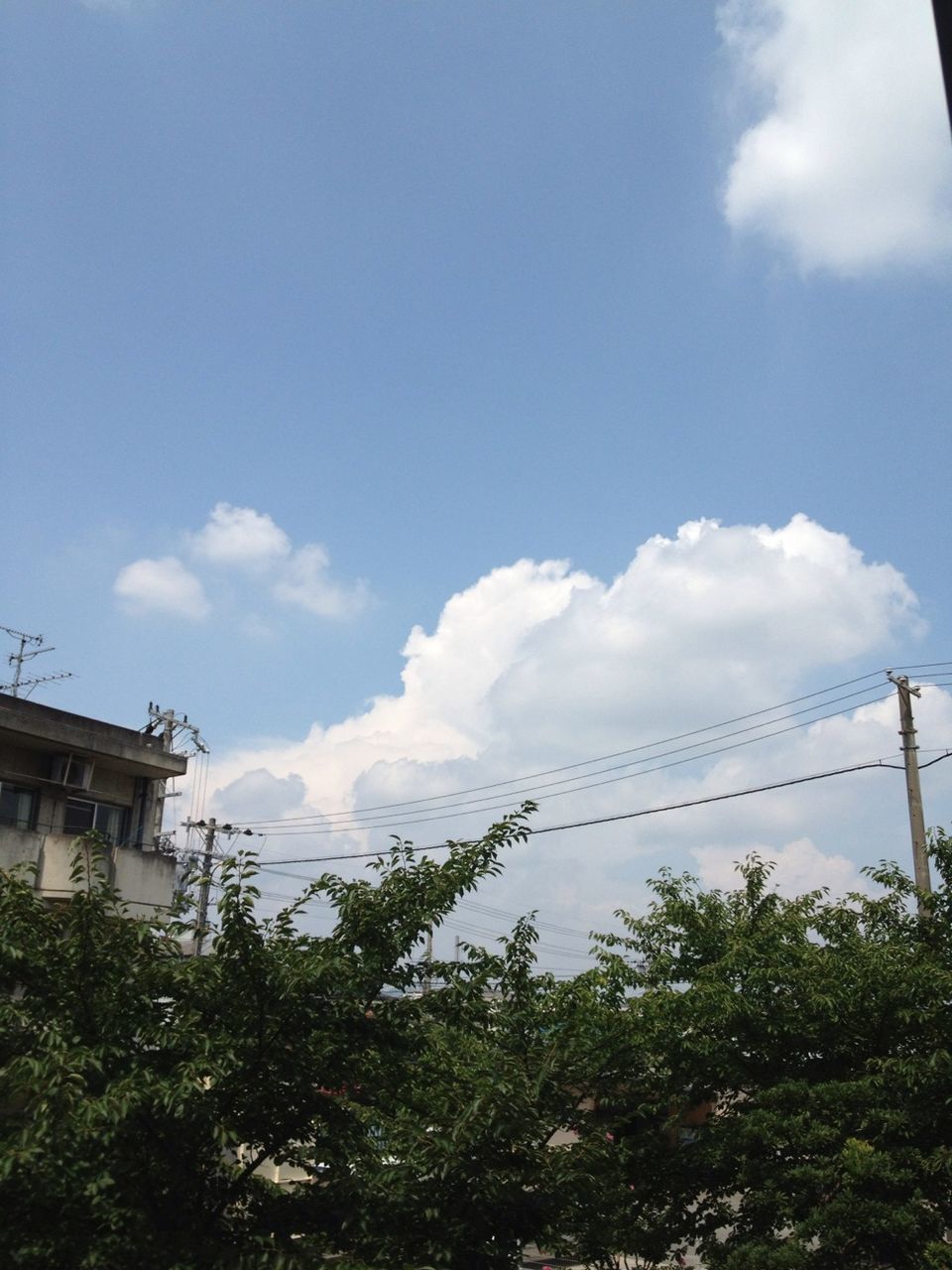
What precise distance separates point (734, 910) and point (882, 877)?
200 cm

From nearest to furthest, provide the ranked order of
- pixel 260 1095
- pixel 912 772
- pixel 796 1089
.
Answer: pixel 260 1095 < pixel 796 1089 < pixel 912 772

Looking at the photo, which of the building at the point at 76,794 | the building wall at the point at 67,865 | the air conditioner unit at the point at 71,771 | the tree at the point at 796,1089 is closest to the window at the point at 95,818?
the building at the point at 76,794

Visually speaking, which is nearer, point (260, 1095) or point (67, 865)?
point (260, 1095)

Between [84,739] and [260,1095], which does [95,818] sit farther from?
[260,1095]

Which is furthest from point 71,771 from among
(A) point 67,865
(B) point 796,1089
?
(B) point 796,1089

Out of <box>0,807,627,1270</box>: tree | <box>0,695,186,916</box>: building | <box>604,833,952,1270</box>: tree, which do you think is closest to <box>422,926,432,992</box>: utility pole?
<box>0,807,627,1270</box>: tree

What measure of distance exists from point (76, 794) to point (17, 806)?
1.38 m

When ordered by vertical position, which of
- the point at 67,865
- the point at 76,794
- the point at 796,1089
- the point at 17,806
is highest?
the point at 76,794

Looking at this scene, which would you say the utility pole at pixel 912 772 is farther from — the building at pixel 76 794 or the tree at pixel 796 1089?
the building at pixel 76 794

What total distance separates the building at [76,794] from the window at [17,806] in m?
0.02

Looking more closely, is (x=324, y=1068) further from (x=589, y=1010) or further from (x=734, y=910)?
(x=734, y=910)

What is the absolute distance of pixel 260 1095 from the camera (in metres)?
7.56

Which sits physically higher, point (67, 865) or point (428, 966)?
point (67, 865)

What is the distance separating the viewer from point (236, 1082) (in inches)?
294
